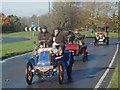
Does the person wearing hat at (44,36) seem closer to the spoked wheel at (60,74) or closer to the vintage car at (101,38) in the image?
→ the spoked wheel at (60,74)

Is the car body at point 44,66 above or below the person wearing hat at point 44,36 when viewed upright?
below

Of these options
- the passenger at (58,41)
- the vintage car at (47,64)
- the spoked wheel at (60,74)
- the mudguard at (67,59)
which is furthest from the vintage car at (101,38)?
the spoked wheel at (60,74)

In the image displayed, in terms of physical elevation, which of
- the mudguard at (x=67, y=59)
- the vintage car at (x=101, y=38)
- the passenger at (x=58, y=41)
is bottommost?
the vintage car at (x=101, y=38)

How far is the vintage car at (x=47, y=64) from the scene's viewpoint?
A: 12.6 m

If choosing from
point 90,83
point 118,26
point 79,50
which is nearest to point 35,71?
point 90,83

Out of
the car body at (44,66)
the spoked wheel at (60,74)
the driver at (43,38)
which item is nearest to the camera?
the spoked wheel at (60,74)

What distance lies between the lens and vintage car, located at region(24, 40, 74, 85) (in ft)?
41.5

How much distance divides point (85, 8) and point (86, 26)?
4.05m

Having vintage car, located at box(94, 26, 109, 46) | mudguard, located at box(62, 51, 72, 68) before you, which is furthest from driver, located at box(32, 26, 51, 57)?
vintage car, located at box(94, 26, 109, 46)

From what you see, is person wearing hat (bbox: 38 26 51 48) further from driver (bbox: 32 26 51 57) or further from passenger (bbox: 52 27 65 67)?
passenger (bbox: 52 27 65 67)

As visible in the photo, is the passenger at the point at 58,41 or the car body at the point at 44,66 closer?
the car body at the point at 44,66

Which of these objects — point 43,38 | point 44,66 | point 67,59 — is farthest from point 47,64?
point 43,38

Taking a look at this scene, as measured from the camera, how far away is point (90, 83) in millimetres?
12609

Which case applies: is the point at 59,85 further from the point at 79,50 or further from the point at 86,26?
the point at 86,26
